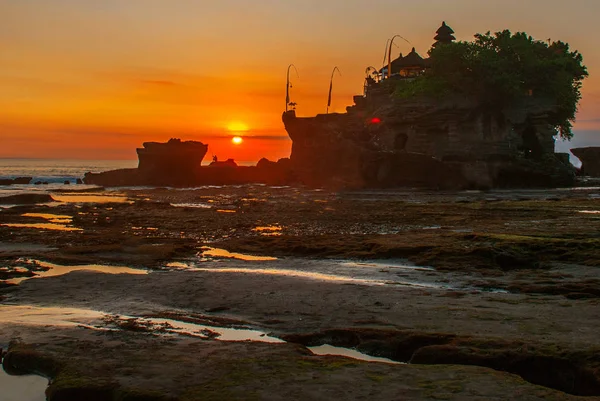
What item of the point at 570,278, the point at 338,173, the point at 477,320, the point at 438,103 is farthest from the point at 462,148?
the point at 477,320

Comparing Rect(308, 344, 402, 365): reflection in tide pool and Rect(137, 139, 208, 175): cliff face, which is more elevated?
Rect(137, 139, 208, 175): cliff face

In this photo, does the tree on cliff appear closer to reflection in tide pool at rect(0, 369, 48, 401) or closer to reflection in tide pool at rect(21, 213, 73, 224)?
reflection in tide pool at rect(21, 213, 73, 224)

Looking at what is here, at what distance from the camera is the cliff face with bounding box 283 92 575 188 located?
161ft

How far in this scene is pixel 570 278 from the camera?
10.6 metres

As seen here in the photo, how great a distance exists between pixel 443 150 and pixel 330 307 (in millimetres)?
47599

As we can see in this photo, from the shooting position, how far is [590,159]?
80.4 m

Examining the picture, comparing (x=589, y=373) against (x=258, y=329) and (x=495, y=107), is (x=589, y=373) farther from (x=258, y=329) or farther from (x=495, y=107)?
(x=495, y=107)

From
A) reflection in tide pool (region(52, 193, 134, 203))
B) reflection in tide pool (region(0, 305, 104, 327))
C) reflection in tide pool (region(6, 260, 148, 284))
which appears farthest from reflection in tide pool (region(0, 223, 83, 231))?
reflection in tide pool (region(52, 193, 134, 203))

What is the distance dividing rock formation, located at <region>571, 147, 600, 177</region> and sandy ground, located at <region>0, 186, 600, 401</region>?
67.1 m

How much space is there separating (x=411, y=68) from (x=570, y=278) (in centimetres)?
6541

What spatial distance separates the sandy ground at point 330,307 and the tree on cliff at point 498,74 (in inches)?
1402

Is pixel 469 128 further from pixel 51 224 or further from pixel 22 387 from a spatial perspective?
pixel 22 387

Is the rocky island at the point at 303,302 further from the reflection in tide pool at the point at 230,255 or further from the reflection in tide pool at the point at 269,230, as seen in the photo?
the reflection in tide pool at the point at 269,230

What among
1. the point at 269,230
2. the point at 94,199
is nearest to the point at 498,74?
the point at 94,199
